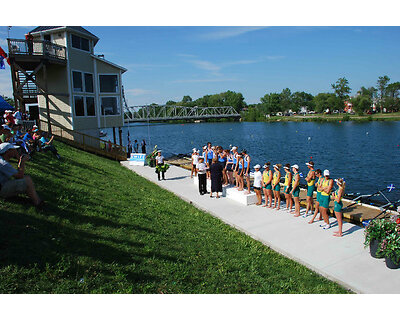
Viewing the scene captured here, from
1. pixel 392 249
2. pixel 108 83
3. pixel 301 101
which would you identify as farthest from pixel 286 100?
pixel 392 249

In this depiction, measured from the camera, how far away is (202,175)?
12227 millimetres

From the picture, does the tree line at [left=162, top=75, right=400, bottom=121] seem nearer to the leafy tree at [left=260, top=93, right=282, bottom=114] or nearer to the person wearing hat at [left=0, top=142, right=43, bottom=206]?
the leafy tree at [left=260, top=93, right=282, bottom=114]

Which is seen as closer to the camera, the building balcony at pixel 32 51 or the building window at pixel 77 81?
the building balcony at pixel 32 51

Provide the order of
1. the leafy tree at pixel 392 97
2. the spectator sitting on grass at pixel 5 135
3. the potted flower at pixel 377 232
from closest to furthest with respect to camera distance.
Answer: the potted flower at pixel 377 232
the spectator sitting on grass at pixel 5 135
the leafy tree at pixel 392 97

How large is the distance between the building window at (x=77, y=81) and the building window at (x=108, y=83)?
208 centimetres

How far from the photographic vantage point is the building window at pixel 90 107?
24.8m

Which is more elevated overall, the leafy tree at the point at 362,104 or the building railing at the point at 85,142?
the leafy tree at the point at 362,104

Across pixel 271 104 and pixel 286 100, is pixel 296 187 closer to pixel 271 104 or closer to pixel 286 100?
pixel 271 104

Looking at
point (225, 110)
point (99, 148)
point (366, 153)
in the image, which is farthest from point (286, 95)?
point (99, 148)

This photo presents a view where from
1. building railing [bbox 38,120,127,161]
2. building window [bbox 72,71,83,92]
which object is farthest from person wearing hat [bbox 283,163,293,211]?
building window [bbox 72,71,83,92]

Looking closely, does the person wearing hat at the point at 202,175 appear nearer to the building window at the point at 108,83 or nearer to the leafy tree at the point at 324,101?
the building window at the point at 108,83

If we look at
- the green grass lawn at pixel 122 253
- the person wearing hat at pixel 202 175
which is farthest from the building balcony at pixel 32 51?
the person wearing hat at pixel 202 175

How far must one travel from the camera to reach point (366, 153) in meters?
37.0

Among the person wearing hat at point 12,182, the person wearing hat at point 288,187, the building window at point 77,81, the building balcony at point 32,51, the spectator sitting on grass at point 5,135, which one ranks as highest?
the building balcony at point 32,51
